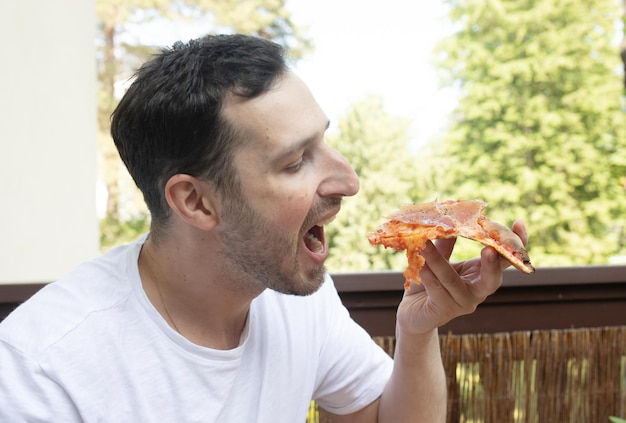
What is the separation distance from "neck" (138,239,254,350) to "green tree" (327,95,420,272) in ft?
23.2

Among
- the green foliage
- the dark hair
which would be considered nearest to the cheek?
the dark hair

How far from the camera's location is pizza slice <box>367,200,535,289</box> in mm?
1346

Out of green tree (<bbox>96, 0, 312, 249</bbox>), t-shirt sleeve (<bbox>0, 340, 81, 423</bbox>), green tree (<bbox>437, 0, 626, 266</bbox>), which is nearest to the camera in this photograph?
t-shirt sleeve (<bbox>0, 340, 81, 423</bbox>)

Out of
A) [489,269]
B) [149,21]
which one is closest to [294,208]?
[489,269]

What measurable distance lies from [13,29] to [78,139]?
0.70 meters

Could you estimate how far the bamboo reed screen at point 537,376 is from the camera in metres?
2.37

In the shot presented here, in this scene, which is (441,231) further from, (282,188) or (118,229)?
(118,229)

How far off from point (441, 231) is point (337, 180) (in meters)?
0.24

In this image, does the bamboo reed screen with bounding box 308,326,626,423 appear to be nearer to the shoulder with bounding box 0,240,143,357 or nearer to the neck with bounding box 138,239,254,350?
the neck with bounding box 138,239,254,350

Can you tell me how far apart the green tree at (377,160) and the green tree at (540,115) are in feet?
2.12

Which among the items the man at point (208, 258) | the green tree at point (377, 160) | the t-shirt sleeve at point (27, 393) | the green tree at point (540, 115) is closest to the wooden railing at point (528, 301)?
the man at point (208, 258)

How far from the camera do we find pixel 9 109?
381cm

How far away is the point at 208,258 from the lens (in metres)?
1.47

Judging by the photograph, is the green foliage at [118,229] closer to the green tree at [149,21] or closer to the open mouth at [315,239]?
the green tree at [149,21]
